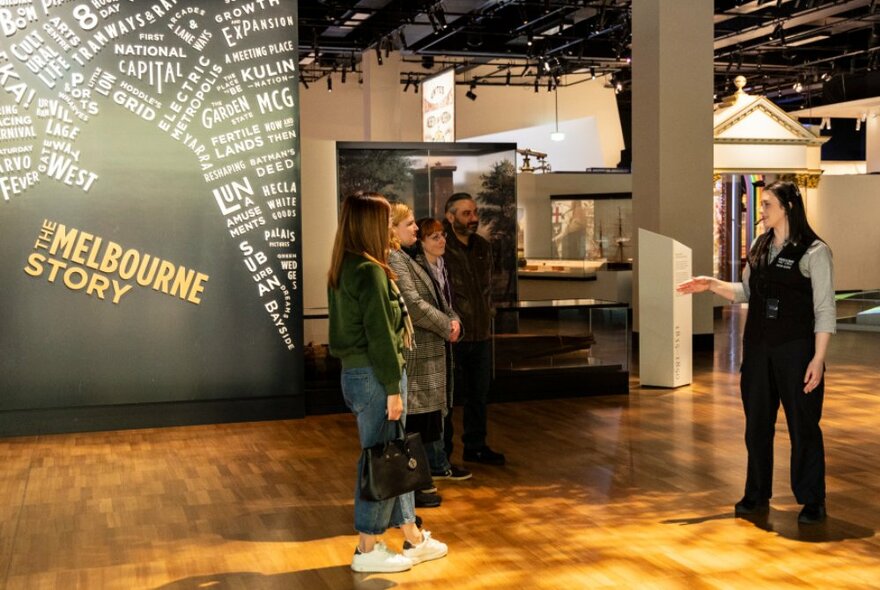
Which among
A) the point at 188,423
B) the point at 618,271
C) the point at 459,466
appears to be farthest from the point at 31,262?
the point at 618,271

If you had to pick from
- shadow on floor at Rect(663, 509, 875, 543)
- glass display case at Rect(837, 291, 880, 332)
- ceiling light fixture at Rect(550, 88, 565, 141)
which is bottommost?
shadow on floor at Rect(663, 509, 875, 543)

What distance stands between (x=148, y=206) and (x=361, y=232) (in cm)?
397

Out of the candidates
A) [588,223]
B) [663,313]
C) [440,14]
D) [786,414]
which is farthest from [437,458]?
[588,223]

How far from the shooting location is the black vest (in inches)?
199

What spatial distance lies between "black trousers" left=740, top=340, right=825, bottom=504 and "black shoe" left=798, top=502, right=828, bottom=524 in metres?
0.03

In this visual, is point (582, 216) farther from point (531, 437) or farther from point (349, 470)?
point (349, 470)

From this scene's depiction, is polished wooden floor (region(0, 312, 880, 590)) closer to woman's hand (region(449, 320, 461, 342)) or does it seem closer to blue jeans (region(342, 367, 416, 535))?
blue jeans (region(342, 367, 416, 535))

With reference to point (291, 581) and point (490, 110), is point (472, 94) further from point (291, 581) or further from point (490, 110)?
point (291, 581)

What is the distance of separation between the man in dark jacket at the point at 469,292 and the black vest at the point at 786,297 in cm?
163

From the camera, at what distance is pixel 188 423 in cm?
799

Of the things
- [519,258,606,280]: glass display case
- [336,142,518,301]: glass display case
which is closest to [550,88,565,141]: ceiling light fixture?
[519,258,606,280]: glass display case

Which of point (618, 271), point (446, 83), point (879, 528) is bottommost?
point (879, 528)

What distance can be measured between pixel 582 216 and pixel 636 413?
35.1 ft

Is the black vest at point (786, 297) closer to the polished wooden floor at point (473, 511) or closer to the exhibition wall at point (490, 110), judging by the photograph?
the polished wooden floor at point (473, 511)
